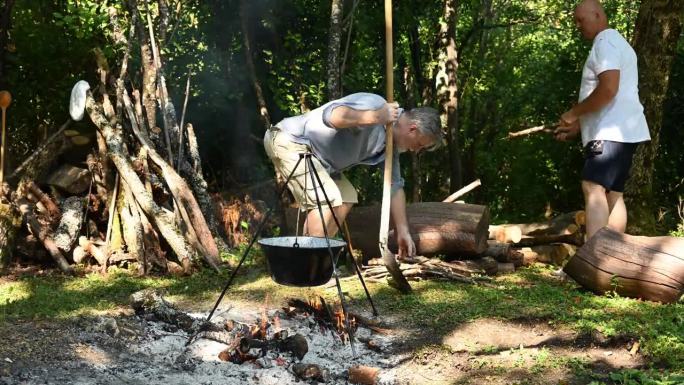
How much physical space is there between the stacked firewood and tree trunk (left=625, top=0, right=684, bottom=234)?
4.31 metres

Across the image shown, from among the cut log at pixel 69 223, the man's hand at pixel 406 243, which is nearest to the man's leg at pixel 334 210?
the man's hand at pixel 406 243

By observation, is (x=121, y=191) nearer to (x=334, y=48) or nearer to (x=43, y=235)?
(x=43, y=235)

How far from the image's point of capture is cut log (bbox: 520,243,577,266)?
25.0 ft

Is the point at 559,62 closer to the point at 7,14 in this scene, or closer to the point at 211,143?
the point at 211,143

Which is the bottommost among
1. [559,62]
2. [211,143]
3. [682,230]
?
[682,230]

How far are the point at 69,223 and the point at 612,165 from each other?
4.93 m

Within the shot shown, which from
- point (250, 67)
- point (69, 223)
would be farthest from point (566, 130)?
point (69, 223)

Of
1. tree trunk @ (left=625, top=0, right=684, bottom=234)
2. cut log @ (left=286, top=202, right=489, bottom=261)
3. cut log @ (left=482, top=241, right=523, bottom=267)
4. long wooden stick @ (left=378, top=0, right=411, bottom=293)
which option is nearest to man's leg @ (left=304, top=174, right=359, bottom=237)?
long wooden stick @ (left=378, top=0, right=411, bottom=293)

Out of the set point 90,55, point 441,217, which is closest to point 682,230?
point 441,217

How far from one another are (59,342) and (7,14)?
5184 millimetres

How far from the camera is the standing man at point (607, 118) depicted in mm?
5742

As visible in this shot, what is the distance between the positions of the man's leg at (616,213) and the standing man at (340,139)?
1.72 metres

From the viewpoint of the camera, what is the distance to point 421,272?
258 inches

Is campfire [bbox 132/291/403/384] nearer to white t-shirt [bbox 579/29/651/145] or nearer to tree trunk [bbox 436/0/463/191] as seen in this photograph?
white t-shirt [bbox 579/29/651/145]
